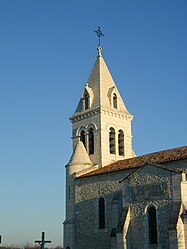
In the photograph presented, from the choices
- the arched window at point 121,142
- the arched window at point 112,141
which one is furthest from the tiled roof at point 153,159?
the arched window at point 121,142

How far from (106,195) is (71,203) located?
4418mm

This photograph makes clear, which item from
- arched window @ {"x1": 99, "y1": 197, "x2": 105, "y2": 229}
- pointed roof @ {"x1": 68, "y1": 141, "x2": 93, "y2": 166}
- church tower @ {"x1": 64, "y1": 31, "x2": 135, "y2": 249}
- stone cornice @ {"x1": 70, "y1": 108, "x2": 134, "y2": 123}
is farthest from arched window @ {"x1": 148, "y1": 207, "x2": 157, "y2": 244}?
stone cornice @ {"x1": 70, "y1": 108, "x2": 134, "y2": 123}

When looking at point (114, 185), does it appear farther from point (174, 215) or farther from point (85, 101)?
point (85, 101)

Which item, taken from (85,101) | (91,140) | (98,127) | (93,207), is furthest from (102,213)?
(85,101)

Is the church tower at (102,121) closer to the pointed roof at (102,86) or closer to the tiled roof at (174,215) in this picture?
the pointed roof at (102,86)

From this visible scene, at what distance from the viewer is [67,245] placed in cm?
3403

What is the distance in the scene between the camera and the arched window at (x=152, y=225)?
26.8 meters

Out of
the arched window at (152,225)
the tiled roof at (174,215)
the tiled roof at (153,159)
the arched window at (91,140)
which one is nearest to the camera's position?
the tiled roof at (174,215)

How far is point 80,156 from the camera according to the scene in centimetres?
3700

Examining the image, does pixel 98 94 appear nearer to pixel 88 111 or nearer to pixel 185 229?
pixel 88 111

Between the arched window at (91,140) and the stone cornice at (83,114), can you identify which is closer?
the arched window at (91,140)

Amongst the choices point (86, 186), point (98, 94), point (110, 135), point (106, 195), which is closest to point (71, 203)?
point (86, 186)

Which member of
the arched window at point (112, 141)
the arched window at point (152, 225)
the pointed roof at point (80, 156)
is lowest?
the arched window at point (152, 225)

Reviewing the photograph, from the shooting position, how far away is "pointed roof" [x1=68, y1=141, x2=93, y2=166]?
1432 inches
